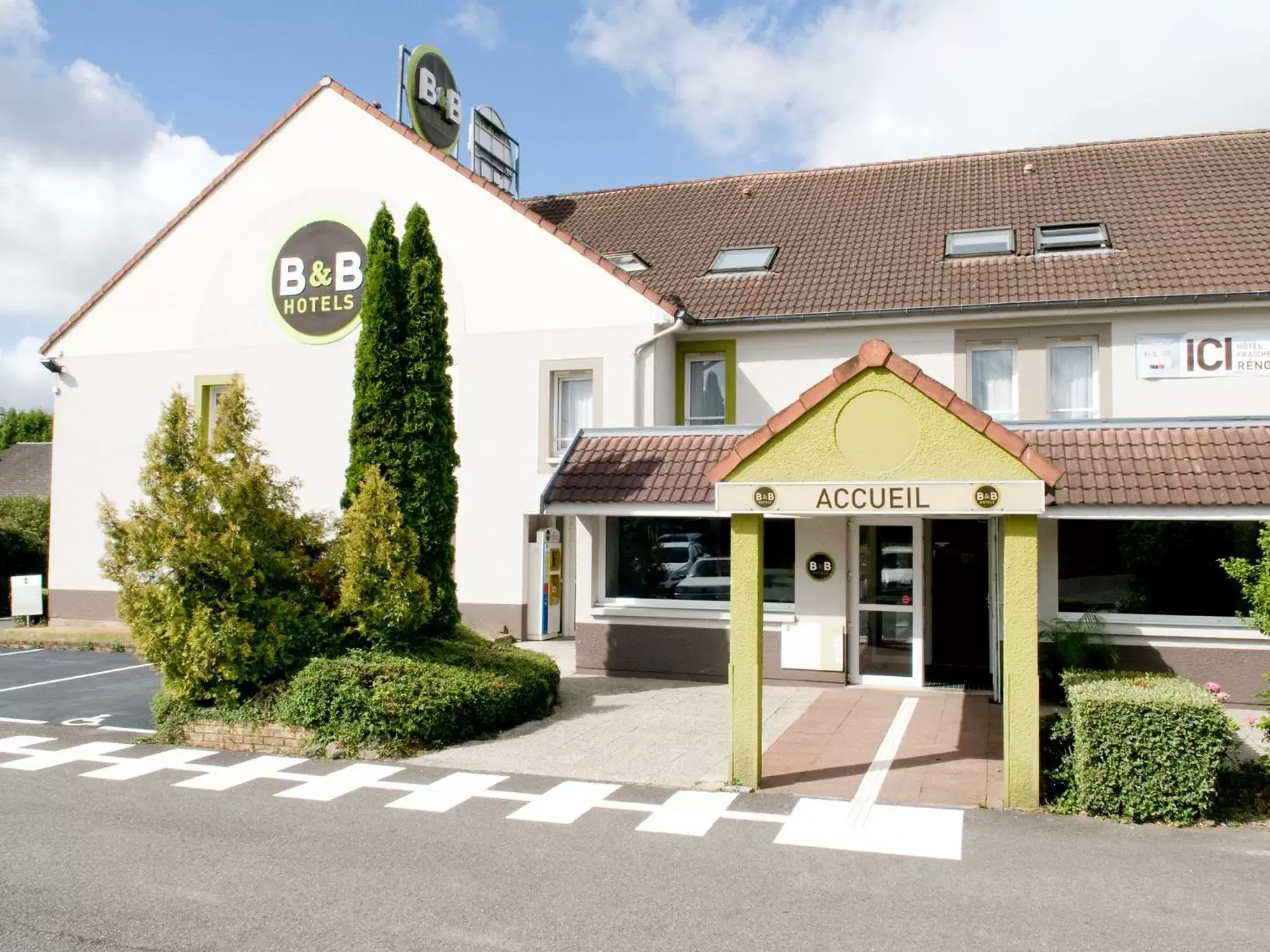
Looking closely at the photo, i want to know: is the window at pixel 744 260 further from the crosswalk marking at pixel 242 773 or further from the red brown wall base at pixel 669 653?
the crosswalk marking at pixel 242 773

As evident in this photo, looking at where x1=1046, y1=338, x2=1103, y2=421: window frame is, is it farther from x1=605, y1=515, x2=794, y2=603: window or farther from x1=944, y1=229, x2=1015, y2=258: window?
x1=605, y1=515, x2=794, y2=603: window

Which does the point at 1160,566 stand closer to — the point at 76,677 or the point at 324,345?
the point at 324,345

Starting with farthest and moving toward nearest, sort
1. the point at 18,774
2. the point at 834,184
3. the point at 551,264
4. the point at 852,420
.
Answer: the point at 834,184, the point at 551,264, the point at 18,774, the point at 852,420

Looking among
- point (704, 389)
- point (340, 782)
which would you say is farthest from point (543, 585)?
point (340, 782)

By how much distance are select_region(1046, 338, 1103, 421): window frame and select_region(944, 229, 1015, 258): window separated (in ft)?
6.61

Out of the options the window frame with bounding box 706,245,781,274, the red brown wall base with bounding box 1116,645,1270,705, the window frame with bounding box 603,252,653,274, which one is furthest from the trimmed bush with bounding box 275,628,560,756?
the window frame with bounding box 603,252,653,274

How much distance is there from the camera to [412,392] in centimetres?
1169

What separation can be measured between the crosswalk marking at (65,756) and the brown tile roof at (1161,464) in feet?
33.7

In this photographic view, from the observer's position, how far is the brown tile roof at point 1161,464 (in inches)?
452

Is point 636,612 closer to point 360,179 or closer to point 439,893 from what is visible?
point 439,893

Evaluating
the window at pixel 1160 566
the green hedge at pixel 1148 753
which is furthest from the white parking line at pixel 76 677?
the window at pixel 1160 566

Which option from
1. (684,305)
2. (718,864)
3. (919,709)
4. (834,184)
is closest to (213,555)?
(718,864)

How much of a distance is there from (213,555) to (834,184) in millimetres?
15084

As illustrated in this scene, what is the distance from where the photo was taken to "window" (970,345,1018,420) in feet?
51.3
